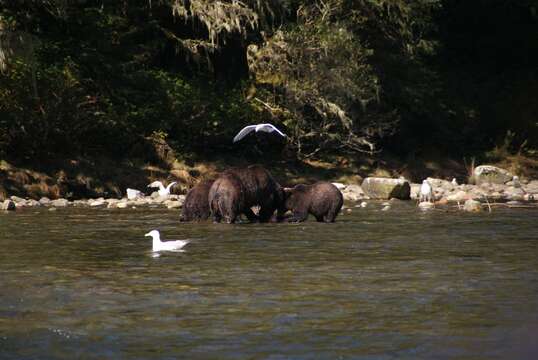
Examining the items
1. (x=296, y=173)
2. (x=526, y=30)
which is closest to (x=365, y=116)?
(x=296, y=173)

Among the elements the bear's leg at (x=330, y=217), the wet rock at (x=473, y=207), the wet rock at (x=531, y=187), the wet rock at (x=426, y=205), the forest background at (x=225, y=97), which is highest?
the forest background at (x=225, y=97)

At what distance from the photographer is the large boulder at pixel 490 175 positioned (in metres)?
32.3

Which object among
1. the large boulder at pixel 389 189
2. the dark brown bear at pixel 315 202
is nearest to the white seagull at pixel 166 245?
the dark brown bear at pixel 315 202

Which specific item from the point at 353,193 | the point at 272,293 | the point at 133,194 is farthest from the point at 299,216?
the point at 272,293

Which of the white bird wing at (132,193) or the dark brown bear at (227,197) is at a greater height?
the dark brown bear at (227,197)

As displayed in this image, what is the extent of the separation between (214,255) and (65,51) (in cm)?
1502

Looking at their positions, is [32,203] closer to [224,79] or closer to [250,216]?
[250,216]

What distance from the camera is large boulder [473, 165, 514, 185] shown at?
106 feet

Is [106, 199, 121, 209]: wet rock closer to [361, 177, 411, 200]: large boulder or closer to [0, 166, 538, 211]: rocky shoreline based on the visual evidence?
Answer: [0, 166, 538, 211]: rocky shoreline

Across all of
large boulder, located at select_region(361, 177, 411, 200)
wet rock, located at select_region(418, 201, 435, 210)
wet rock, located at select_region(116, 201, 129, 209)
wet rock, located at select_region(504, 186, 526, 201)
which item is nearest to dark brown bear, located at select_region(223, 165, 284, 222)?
wet rock, located at select_region(116, 201, 129, 209)

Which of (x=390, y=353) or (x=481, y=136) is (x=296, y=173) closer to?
(x=481, y=136)

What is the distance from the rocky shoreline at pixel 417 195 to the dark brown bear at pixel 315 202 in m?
3.69

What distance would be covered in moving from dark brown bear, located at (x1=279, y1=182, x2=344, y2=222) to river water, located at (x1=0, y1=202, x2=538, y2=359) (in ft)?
5.45

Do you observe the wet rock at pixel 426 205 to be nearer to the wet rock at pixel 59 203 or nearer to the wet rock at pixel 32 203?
the wet rock at pixel 59 203
